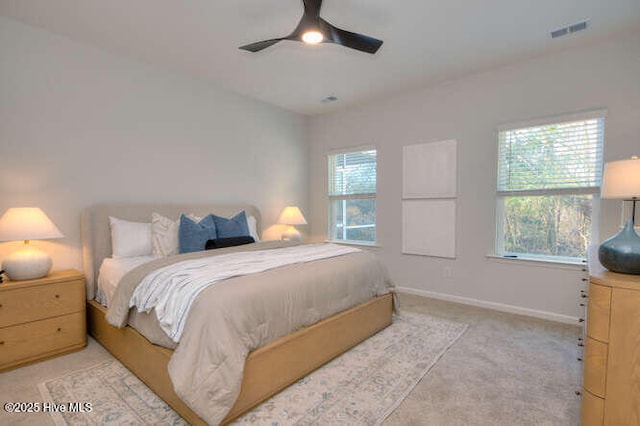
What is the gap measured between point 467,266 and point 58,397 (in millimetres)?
3970

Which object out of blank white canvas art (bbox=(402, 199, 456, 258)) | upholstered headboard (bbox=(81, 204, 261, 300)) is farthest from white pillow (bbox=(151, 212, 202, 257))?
blank white canvas art (bbox=(402, 199, 456, 258))

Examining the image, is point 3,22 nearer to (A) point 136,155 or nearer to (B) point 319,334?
(A) point 136,155

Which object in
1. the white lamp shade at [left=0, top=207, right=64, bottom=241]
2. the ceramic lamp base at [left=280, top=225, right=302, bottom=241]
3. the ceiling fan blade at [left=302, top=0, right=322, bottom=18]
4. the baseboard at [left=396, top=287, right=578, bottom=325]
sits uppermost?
the ceiling fan blade at [left=302, top=0, right=322, bottom=18]

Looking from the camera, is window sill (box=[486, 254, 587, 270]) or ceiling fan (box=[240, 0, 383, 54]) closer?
ceiling fan (box=[240, 0, 383, 54])

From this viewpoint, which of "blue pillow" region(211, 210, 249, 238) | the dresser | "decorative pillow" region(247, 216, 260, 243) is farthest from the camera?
"decorative pillow" region(247, 216, 260, 243)

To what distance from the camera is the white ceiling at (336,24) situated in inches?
96.4

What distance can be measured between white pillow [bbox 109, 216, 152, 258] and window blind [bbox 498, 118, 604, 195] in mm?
3881

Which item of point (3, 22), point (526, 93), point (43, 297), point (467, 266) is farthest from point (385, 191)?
point (3, 22)

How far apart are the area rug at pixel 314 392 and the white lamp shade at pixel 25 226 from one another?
1.08 m

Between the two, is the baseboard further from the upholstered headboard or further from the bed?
the upholstered headboard

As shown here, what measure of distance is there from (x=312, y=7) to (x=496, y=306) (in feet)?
11.8

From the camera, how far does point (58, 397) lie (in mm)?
1998

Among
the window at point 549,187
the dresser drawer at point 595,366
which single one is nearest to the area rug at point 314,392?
the dresser drawer at point 595,366

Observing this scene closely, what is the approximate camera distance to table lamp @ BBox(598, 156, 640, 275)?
147cm
